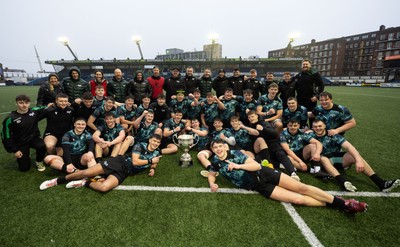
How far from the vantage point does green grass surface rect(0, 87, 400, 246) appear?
2.55 metres

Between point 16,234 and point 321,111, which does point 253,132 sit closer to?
point 321,111

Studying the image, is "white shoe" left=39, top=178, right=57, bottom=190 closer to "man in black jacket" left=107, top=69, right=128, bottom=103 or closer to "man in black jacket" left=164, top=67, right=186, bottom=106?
"man in black jacket" left=107, top=69, right=128, bottom=103

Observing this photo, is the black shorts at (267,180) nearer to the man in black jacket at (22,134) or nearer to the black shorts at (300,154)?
the black shorts at (300,154)

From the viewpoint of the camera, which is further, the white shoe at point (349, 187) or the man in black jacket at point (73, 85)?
the man in black jacket at point (73, 85)

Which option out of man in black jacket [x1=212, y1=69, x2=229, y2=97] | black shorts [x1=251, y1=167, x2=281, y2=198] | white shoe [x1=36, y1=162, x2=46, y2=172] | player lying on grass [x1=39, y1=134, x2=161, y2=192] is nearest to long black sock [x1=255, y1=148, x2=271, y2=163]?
black shorts [x1=251, y1=167, x2=281, y2=198]

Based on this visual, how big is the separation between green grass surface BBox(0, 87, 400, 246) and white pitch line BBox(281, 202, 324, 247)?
63 millimetres

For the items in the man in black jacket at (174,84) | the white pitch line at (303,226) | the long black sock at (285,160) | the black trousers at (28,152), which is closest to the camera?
the white pitch line at (303,226)

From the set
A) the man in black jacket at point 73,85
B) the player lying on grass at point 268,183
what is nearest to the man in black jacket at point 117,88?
the man in black jacket at point 73,85

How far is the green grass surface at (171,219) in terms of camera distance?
2.55 m

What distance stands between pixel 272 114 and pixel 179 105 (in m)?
2.98

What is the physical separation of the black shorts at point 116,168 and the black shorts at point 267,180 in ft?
8.55

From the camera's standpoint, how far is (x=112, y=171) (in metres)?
3.86

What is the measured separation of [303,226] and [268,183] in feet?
2.65

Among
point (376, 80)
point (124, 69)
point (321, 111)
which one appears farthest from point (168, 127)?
point (376, 80)
